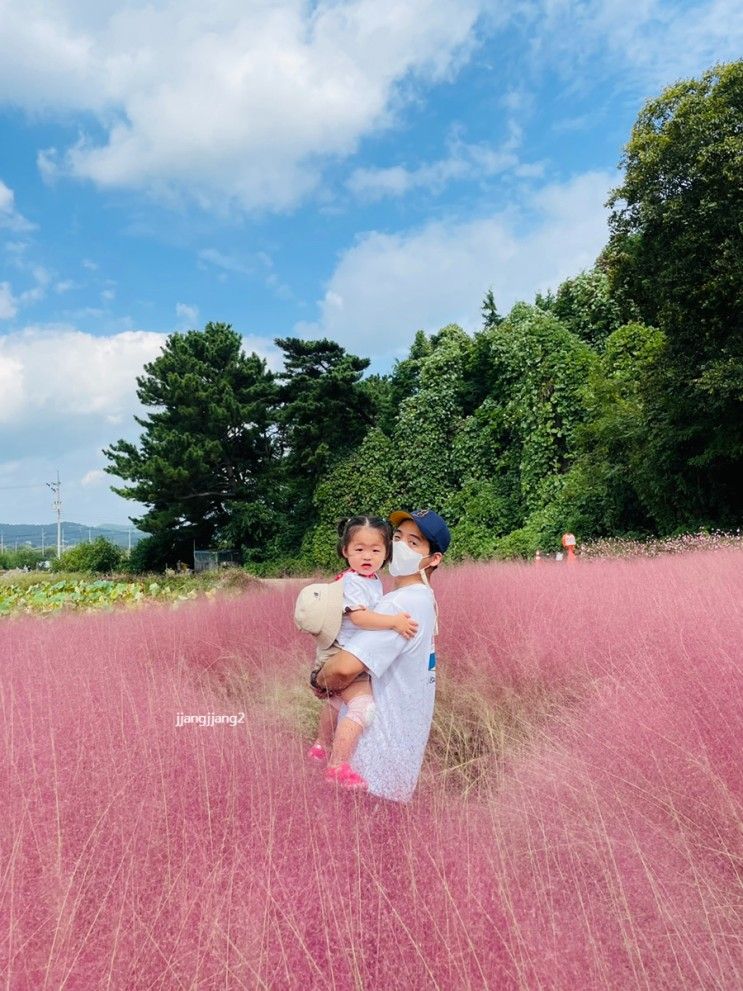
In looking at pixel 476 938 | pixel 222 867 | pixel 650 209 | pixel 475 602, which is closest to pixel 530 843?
pixel 476 938

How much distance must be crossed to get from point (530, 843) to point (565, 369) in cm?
1312

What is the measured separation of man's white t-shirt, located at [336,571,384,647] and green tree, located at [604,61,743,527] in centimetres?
890

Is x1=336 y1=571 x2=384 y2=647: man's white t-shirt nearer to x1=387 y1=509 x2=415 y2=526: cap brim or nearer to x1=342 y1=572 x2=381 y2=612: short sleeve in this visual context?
x1=342 y1=572 x2=381 y2=612: short sleeve

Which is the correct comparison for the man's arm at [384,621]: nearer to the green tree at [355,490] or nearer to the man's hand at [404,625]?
the man's hand at [404,625]

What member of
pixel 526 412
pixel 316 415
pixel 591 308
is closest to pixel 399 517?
pixel 526 412

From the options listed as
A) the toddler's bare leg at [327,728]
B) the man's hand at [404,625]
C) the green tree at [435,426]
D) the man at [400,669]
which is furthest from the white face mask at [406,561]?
the green tree at [435,426]

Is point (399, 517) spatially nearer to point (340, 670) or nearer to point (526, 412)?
point (340, 670)

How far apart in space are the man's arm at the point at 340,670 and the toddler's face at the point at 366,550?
0.80ft

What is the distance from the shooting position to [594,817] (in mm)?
1951

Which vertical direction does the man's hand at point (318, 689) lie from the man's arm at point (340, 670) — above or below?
below

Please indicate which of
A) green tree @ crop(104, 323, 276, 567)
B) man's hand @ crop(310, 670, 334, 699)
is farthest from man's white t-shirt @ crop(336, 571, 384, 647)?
green tree @ crop(104, 323, 276, 567)

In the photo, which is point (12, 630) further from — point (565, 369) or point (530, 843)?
point (565, 369)

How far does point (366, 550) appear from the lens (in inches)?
80.5

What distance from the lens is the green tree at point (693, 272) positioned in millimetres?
9977
